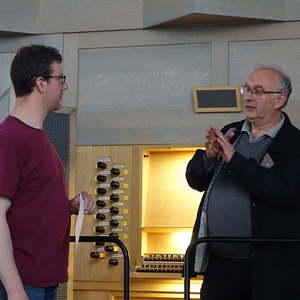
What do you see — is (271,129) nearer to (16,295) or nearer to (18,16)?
(16,295)

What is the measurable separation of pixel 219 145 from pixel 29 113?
3.64 feet

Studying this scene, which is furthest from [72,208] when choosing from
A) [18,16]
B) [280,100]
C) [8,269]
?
[18,16]

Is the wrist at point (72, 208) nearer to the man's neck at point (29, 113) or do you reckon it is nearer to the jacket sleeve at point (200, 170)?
the man's neck at point (29, 113)

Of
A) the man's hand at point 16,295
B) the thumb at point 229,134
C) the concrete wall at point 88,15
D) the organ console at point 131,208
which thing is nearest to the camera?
the man's hand at point 16,295

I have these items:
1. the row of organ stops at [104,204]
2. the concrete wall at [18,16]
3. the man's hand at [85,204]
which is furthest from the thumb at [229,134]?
the concrete wall at [18,16]

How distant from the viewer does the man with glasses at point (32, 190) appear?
10.1 ft

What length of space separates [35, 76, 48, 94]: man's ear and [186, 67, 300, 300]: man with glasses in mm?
1030

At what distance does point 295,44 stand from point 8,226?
12.4 ft

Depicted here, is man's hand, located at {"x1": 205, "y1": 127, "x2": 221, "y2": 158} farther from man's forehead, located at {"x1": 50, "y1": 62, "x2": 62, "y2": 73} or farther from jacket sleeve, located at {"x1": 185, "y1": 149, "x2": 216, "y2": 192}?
man's forehead, located at {"x1": 50, "y1": 62, "x2": 62, "y2": 73}

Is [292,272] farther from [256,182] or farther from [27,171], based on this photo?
[27,171]

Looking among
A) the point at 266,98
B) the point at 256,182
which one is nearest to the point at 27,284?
the point at 256,182

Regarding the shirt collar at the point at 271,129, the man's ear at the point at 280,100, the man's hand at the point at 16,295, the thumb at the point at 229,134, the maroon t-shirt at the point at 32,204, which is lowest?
the man's hand at the point at 16,295

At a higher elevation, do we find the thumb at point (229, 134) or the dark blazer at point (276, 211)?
the thumb at point (229, 134)

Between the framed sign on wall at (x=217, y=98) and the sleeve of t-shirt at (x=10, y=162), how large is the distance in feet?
11.3
